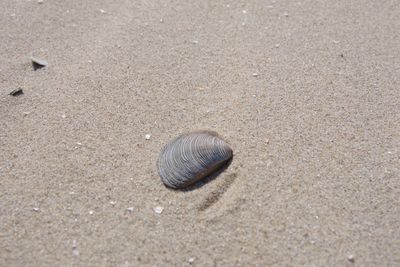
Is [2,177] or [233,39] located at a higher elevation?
[233,39]

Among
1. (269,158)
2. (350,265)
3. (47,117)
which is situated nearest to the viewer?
(350,265)

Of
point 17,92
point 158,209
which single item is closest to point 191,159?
point 158,209

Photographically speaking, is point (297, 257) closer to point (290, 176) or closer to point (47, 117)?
point (290, 176)

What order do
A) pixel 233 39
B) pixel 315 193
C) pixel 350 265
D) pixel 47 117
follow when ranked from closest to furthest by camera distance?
A: pixel 350 265 < pixel 315 193 < pixel 47 117 < pixel 233 39

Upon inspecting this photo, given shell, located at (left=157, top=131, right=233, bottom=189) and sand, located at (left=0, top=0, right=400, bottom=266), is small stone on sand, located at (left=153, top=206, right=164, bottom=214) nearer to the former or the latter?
sand, located at (left=0, top=0, right=400, bottom=266)

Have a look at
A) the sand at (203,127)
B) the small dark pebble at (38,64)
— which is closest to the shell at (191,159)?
the sand at (203,127)

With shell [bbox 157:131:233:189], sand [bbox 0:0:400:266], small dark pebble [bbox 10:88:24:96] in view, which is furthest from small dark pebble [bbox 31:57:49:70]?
shell [bbox 157:131:233:189]

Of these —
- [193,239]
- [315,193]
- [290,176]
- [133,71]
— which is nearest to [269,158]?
[290,176]
